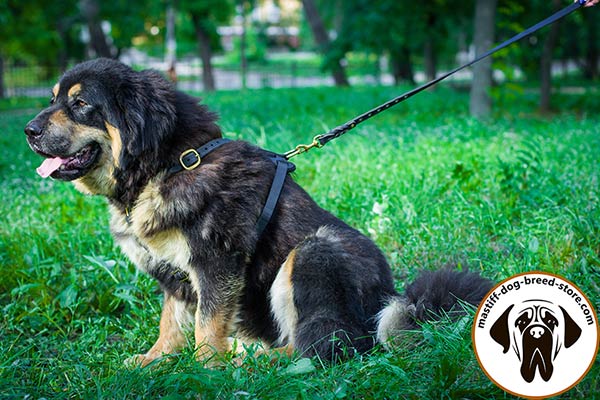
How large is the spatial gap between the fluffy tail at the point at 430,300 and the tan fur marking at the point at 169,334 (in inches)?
50.6

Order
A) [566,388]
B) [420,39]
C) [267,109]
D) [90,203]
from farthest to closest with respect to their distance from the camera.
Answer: [420,39], [267,109], [90,203], [566,388]

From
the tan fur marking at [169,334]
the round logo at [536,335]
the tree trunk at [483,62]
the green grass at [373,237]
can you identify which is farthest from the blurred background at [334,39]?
the round logo at [536,335]

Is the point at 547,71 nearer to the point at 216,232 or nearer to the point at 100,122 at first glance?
the point at 216,232

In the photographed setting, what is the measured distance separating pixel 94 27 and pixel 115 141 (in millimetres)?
16991

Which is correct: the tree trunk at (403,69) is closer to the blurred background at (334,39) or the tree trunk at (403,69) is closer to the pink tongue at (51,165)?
the blurred background at (334,39)

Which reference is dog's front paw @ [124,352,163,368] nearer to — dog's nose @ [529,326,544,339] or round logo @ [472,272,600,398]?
round logo @ [472,272,600,398]

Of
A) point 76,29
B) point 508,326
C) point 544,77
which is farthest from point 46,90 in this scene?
point 508,326

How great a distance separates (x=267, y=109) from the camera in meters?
13.7

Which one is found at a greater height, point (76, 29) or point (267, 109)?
point (76, 29)

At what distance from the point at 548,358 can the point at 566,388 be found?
Answer: 146mm

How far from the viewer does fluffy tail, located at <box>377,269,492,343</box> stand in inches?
128

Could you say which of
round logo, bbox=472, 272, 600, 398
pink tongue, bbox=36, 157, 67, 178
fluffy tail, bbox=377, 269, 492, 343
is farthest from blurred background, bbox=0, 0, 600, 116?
round logo, bbox=472, 272, 600, 398

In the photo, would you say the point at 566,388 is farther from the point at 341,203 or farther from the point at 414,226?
the point at 341,203

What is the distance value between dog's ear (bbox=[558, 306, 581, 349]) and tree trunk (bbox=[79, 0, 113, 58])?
17949mm
